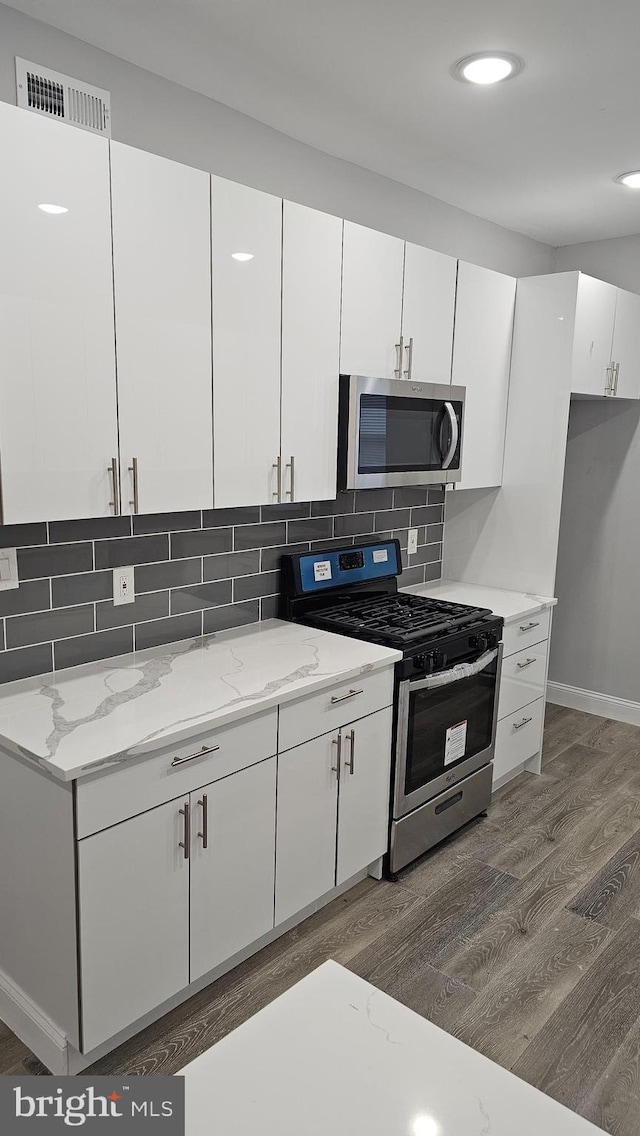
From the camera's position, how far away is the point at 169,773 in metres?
1.97

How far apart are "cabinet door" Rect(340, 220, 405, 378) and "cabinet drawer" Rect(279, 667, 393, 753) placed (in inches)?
43.3

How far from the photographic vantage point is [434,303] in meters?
3.11

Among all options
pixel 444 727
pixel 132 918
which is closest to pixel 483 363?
pixel 444 727

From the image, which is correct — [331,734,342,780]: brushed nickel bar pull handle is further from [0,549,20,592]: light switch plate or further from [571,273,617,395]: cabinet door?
[571,273,617,395]: cabinet door

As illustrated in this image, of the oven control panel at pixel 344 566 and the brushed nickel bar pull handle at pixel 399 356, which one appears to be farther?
the oven control panel at pixel 344 566

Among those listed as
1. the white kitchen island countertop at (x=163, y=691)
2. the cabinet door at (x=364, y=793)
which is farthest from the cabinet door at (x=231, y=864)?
the cabinet door at (x=364, y=793)

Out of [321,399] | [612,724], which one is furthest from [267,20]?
[612,724]

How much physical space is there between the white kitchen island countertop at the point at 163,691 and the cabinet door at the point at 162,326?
53cm

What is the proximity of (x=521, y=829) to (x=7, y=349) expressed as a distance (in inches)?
106

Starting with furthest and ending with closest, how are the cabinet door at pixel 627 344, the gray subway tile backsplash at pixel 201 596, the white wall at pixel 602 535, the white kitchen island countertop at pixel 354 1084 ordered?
the white wall at pixel 602 535, the cabinet door at pixel 627 344, the gray subway tile backsplash at pixel 201 596, the white kitchen island countertop at pixel 354 1084

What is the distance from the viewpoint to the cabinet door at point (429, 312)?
117 inches

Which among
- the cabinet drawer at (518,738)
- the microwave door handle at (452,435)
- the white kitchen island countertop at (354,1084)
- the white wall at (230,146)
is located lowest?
the cabinet drawer at (518,738)

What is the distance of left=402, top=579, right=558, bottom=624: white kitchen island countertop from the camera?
3.42 meters

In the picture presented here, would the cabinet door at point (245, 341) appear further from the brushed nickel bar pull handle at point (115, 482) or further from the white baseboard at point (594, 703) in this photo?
the white baseboard at point (594, 703)
